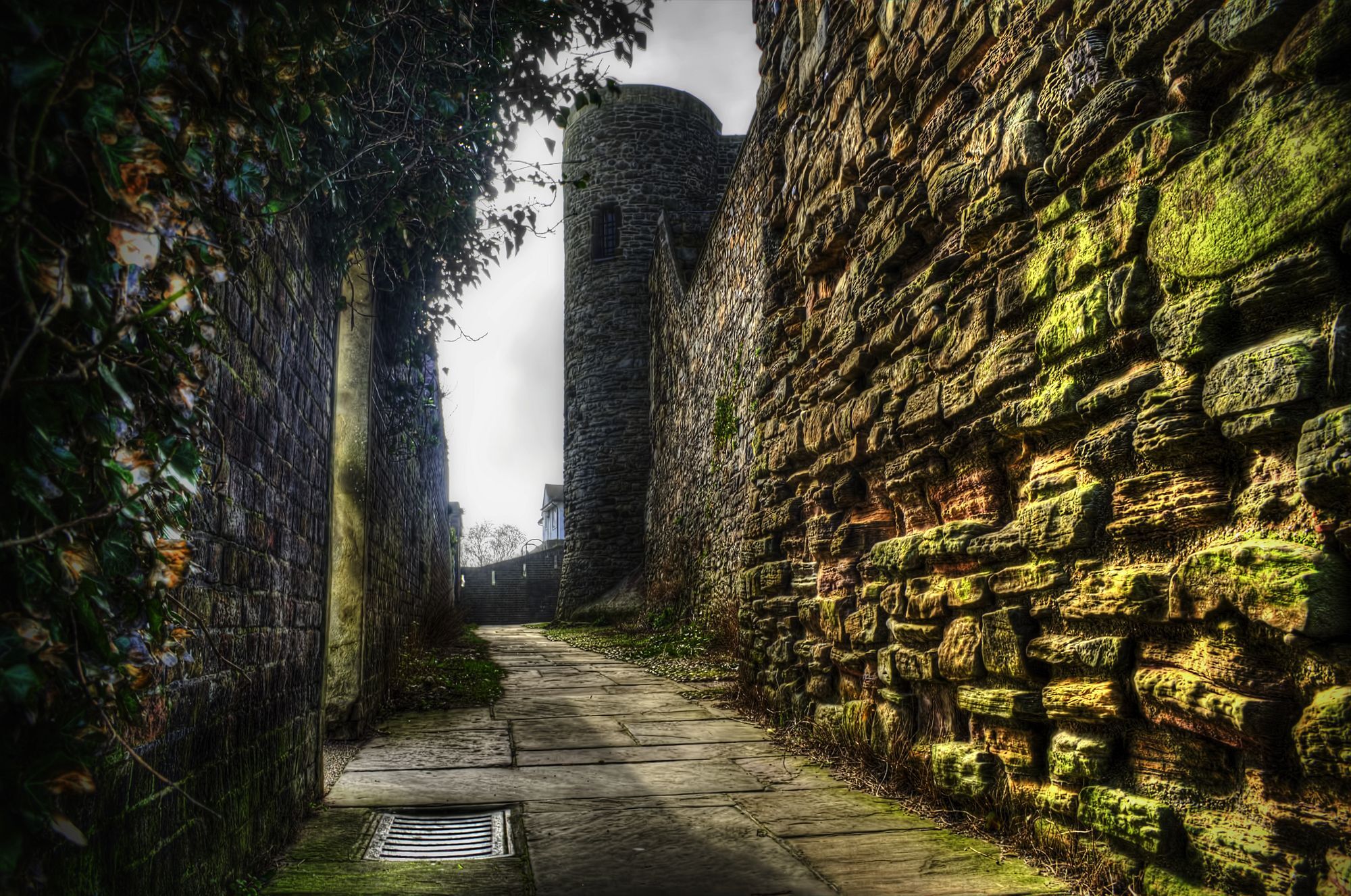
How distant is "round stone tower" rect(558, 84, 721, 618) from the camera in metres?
14.8

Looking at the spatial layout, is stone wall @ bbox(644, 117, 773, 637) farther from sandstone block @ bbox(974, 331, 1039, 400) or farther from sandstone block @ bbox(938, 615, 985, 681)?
sandstone block @ bbox(938, 615, 985, 681)

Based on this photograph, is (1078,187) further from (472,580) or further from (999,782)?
(472,580)

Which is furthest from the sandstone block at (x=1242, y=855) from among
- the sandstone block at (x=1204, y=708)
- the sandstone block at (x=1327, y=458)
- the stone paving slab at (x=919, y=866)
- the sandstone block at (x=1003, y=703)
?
the sandstone block at (x=1327, y=458)

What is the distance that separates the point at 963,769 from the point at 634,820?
3.36 feet

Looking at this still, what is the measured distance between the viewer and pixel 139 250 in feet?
4.24

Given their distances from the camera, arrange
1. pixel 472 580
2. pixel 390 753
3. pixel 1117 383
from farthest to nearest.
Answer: pixel 472 580 → pixel 390 753 → pixel 1117 383

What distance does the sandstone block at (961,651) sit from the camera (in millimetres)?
2523

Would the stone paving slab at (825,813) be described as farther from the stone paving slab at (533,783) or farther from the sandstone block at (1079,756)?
the sandstone block at (1079,756)

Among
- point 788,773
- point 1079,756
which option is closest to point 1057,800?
point 1079,756

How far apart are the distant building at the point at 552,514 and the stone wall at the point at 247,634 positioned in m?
41.4

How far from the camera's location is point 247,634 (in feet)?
7.01

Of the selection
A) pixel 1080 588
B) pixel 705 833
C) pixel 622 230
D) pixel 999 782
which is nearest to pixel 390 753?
pixel 705 833

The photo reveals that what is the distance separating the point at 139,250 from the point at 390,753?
2.97m

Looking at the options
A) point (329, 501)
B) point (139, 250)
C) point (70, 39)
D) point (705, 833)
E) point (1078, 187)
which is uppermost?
point (1078, 187)
